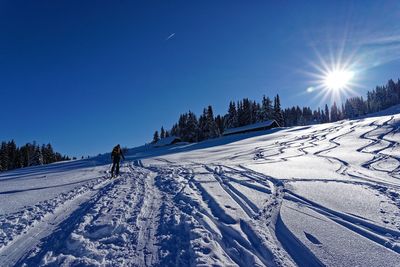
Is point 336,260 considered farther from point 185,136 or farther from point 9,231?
point 185,136

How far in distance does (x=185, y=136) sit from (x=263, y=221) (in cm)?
7612

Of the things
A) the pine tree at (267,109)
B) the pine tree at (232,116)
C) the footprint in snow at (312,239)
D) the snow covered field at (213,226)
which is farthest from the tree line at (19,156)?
the footprint in snow at (312,239)

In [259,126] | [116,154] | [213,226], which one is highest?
[259,126]

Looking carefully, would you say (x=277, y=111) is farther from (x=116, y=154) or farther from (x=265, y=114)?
(x=116, y=154)

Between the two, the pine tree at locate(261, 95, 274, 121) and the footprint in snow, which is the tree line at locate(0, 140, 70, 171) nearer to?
the pine tree at locate(261, 95, 274, 121)

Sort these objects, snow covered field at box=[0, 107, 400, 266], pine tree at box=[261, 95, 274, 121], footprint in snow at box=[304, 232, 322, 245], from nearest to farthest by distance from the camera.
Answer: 1. snow covered field at box=[0, 107, 400, 266]
2. footprint in snow at box=[304, 232, 322, 245]
3. pine tree at box=[261, 95, 274, 121]

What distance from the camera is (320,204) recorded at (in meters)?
6.92

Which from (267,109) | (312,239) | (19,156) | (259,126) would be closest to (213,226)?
(312,239)

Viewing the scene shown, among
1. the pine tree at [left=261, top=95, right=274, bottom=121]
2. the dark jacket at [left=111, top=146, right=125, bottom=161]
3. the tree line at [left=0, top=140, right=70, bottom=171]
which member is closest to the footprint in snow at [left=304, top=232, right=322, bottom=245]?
the dark jacket at [left=111, top=146, right=125, bottom=161]

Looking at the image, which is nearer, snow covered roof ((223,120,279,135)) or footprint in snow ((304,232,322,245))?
footprint in snow ((304,232,322,245))

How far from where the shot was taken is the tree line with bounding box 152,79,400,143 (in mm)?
76500

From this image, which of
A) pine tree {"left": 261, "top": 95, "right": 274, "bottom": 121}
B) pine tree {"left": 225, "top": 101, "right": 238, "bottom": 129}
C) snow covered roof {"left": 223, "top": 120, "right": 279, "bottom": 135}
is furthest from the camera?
pine tree {"left": 225, "top": 101, "right": 238, "bottom": 129}

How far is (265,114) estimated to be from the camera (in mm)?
77375

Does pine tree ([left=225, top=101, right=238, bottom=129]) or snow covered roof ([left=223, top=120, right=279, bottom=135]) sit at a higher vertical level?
pine tree ([left=225, top=101, right=238, bottom=129])
